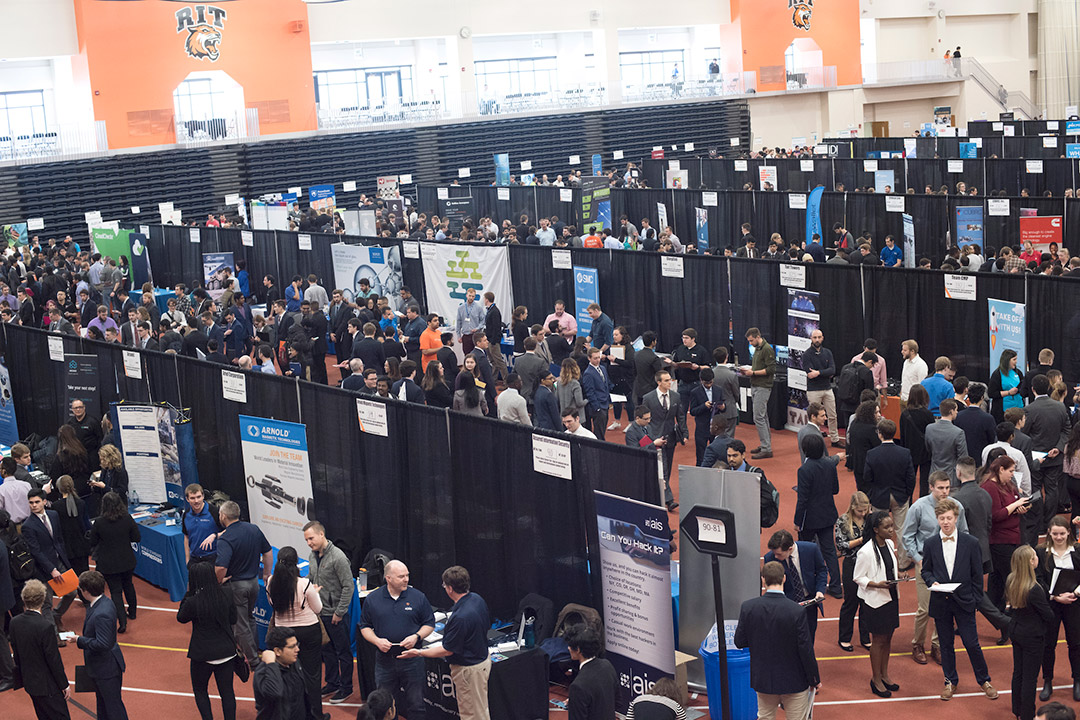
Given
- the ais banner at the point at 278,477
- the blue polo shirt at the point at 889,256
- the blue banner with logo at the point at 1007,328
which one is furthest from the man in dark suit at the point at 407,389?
the blue polo shirt at the point at 889,256

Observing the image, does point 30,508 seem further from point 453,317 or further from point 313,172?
point 313,172

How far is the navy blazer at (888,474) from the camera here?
360 inches

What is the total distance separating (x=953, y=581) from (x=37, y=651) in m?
6.21

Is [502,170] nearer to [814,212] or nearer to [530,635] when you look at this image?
[814,212]

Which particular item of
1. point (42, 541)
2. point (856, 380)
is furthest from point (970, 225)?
point (42, 541)

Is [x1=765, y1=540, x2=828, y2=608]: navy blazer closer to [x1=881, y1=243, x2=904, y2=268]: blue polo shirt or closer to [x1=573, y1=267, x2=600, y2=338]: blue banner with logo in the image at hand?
[x1=573, y1=267, x2=600, y2=338]: blue banner with logo

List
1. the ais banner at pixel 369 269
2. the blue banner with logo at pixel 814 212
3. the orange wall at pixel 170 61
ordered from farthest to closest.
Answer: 1. the orange wall at pixel 170 61
2. the blue banner with logo at pixel 814 212
3. the ais banner at pixel 369 269

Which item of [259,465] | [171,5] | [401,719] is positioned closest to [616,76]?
[171,5]

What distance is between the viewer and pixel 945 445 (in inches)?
377

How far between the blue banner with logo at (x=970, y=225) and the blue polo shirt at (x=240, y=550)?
15.2 m

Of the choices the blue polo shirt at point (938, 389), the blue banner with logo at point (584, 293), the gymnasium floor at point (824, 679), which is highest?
the blue banner with logo at point (584, 293)

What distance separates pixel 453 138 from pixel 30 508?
28361 mm

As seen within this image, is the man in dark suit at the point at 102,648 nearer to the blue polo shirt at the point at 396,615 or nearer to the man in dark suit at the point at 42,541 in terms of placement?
the blue polo shirt at the point at 396,615

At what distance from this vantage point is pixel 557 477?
838cm
